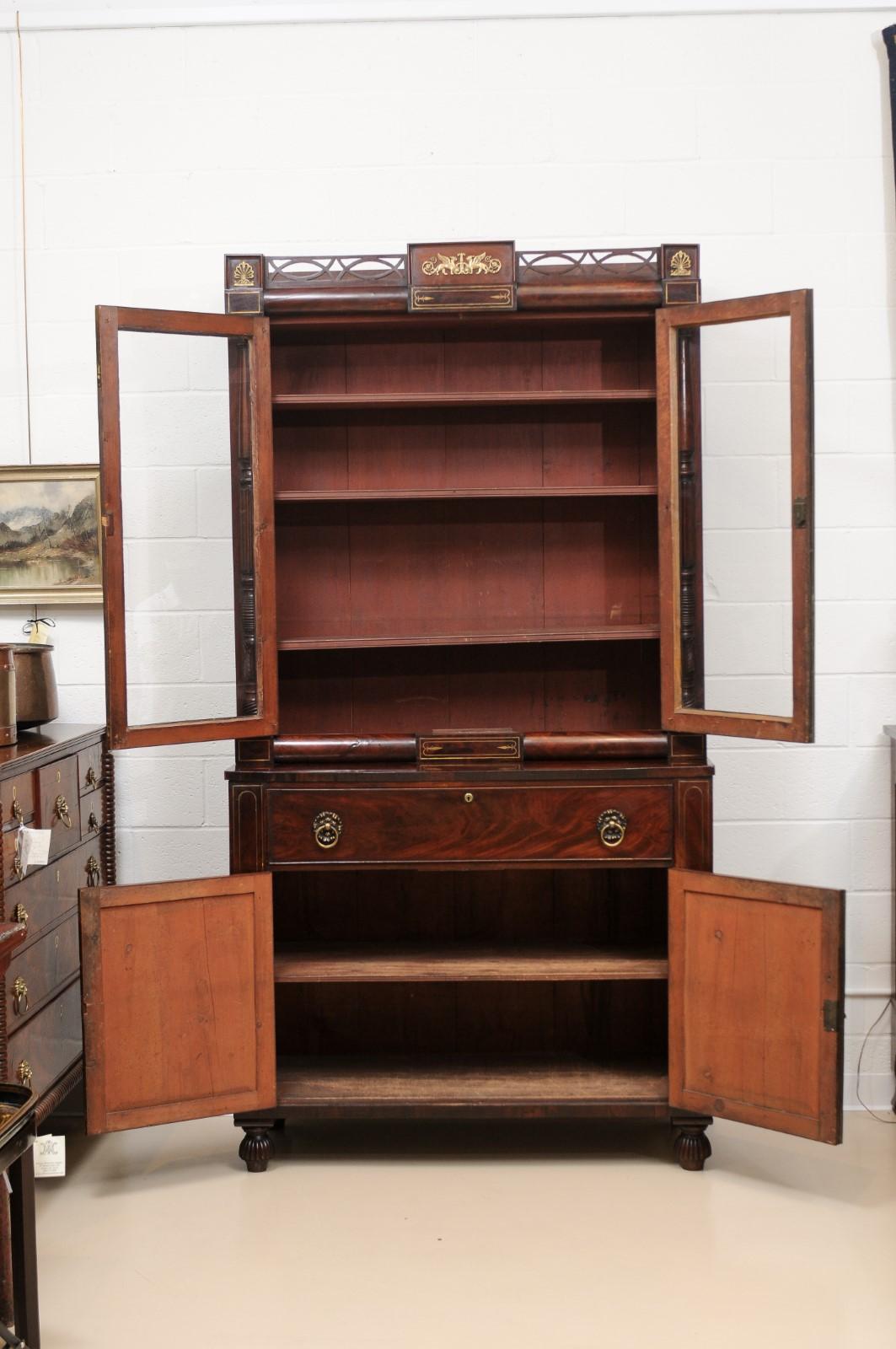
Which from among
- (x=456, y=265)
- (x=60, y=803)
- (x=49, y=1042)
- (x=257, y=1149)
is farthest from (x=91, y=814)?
(x=456, y=265)

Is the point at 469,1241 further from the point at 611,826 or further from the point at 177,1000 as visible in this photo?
the point at 611,826

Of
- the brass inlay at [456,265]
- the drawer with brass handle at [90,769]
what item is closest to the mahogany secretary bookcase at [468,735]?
the brass inlay at [456,265]

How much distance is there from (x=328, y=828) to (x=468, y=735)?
1.36 feet

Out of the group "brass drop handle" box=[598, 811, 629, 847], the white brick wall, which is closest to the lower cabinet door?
"brass drop handle" box=[598, 811, 629, 847]

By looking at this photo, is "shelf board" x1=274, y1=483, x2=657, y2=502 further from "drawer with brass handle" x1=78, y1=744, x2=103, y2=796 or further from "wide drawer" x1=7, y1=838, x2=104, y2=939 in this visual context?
"wide drawer" x1=7, y1=838, x2=104, y2=939

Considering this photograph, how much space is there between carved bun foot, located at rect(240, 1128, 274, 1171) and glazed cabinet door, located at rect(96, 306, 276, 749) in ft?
3.26

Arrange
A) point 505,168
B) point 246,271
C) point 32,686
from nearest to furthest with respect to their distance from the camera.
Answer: point 246,271, point 32,686, point 505,168

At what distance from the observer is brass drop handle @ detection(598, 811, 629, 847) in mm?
3074

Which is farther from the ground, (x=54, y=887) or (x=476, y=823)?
(x=476, y=823)

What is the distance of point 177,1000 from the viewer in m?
2.99

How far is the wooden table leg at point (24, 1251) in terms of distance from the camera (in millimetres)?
2184

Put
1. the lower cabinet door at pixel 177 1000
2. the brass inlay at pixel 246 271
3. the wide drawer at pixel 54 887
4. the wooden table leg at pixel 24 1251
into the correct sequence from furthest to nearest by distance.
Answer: the brass inlay at pixel 246 271, the lower cabinet door at pixel 177 1000, the wide drawer at pixel 54 887, the wooden table leg at pixel 24 1251

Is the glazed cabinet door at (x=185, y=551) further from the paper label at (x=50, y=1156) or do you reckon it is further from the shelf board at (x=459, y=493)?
the paper label at (x=50, y=1156)

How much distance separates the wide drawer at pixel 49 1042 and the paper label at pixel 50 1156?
0.39 ft
